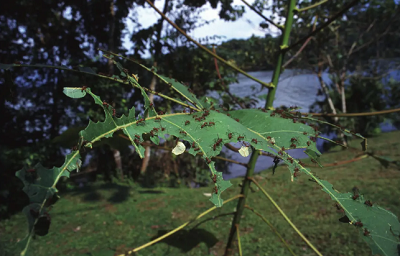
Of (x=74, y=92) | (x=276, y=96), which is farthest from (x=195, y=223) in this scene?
(x=276, y=96)

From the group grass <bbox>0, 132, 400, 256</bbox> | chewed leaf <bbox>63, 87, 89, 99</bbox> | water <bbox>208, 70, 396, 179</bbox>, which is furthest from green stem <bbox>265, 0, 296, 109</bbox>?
water <bbox>208, 70, 396, 179</bbox>

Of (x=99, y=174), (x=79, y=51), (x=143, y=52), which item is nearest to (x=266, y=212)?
(x=143, y=52)

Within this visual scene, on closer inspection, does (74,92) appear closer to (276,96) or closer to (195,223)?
(195,223)

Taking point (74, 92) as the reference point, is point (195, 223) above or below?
below

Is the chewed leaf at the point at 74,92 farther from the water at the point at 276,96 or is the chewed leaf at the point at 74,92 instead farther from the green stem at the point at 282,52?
the water at the point at 276,96

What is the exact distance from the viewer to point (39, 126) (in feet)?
15.9

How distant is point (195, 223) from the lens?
2.87 meters

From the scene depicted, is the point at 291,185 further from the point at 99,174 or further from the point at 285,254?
the point at 99,174

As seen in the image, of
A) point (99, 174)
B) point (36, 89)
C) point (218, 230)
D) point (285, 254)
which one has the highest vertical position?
point (36, 89)

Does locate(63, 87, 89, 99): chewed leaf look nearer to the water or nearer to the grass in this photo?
the grass

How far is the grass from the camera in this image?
7.53 ft

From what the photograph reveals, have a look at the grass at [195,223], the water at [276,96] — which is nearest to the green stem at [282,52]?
the grass at [195,223]

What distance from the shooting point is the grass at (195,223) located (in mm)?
2295

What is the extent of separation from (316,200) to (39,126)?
4.77 meters
